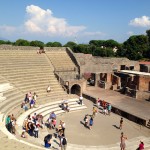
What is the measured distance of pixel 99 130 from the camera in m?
19.5

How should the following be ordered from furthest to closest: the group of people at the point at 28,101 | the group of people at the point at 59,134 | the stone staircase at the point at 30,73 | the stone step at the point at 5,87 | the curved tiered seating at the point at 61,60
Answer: the curved tiered seating at the point at 61,60 < the stone staircase at the point at 30,73 < the stone step at the point at 5,87 < the group of people at the point at 28,101 < the group of people at the point at 59,134

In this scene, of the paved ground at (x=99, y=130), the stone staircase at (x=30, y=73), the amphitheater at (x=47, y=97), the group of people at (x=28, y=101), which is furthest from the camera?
the stone staircase at (x=30, y=73)

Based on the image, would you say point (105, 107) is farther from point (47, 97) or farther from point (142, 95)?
point (142, 95)

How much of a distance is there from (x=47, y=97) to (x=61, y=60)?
10.2 m

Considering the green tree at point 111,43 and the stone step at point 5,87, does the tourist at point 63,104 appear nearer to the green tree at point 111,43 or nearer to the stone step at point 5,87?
the stone step at point 5,87

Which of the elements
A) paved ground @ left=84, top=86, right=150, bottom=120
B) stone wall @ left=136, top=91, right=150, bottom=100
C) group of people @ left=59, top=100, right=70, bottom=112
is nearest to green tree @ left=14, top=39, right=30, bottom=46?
paved ground @ left=84, top=86, right=150, bottom=120

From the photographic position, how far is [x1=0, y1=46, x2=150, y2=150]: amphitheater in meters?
16.5

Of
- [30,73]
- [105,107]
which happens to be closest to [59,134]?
[105,107]

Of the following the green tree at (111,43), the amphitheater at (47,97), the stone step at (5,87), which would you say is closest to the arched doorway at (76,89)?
Result: the amphitheater at (47,97)

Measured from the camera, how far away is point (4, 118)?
1727cm

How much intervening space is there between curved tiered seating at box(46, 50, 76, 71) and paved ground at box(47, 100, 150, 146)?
9.80 m

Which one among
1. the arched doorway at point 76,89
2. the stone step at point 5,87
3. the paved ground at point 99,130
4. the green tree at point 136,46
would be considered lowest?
the paved ground at point 99,130

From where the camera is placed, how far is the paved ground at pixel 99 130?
17.6m

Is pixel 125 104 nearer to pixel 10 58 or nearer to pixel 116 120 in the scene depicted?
pixel 116 120
